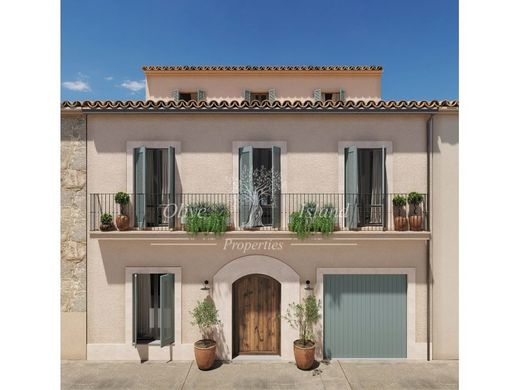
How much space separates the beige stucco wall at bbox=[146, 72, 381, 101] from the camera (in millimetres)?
15000

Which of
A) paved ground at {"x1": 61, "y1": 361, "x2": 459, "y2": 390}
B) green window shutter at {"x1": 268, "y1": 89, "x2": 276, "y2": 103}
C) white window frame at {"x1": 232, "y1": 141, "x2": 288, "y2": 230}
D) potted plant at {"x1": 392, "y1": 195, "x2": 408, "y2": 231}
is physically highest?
green window shutter at {"x1": 268, "y1": 89, "x2": 276, "y2": 103}

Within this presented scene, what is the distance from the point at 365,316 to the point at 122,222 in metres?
8.16

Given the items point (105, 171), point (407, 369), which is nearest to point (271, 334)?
point (407, 369)

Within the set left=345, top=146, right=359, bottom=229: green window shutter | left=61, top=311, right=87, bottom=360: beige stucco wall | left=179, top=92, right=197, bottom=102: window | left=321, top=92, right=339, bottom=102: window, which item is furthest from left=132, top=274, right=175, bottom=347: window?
left=321, top=92, right=339, bottom=102: window

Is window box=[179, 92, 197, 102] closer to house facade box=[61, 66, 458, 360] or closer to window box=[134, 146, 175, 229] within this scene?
house facade box=[61, 66, 458, 360]

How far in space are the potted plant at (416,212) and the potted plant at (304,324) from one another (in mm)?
3792

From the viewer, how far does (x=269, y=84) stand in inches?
595

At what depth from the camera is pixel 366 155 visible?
9.04 m

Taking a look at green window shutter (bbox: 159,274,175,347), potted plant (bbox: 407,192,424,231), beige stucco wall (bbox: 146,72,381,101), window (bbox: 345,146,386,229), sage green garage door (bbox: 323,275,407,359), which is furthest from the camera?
beige stucco wall (bbox: 146,72,381,101)

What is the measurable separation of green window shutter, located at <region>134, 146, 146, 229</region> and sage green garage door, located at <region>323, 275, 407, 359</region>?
6.11m

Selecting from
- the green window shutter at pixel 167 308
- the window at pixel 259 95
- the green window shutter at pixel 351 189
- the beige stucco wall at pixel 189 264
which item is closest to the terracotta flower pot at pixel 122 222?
the beige stucco wall at pixel 189 264

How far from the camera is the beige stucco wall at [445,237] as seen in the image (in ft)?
28.5

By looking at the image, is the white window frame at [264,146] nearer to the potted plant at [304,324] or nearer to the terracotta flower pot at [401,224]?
the potted plant at [304,324]

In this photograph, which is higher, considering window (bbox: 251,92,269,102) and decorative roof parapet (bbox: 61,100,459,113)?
window (bbox: 251,92,269,102)
